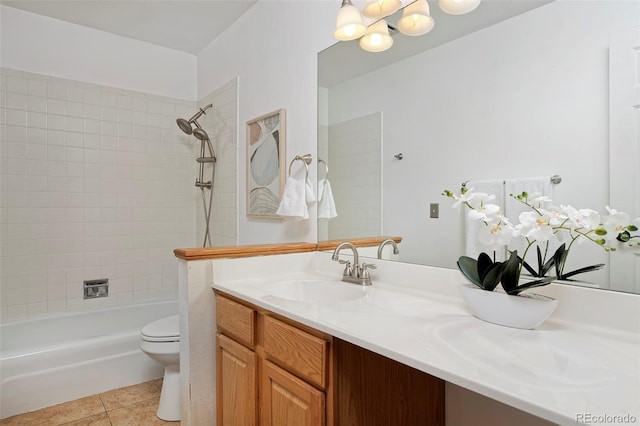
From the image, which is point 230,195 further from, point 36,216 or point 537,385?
point 537,385

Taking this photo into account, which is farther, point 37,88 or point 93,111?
point 93,111

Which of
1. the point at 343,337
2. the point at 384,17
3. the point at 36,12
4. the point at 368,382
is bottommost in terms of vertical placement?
the point at 368,382

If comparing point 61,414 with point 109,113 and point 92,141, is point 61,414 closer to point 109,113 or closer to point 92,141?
point 92,141

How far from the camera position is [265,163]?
91.5 inches

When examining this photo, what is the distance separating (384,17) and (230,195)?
5.49ft

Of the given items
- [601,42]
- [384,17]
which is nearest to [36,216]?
[384,17]

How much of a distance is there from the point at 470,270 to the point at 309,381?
1.89ft

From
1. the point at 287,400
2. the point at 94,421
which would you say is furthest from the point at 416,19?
the point at 94,421

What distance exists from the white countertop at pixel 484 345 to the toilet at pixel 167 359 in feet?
2.37

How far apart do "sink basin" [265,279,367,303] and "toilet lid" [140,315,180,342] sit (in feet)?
2.67

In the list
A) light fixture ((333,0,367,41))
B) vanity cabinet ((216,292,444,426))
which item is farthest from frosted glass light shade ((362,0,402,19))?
vanity cabinet ((216,292,444,426))

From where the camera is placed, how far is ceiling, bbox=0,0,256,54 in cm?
241

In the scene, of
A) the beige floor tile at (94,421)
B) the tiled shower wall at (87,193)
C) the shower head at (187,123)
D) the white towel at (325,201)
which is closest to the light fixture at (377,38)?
the white towel at (325,201)

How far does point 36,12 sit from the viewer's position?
99.0 inches
